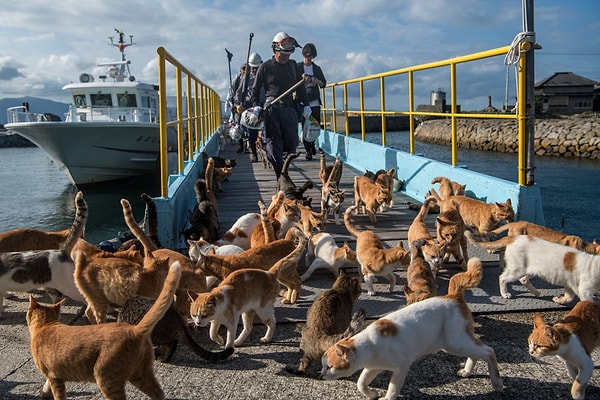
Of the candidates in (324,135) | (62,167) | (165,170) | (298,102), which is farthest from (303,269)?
(62,167)

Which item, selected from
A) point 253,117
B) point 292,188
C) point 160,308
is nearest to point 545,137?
point 253,117

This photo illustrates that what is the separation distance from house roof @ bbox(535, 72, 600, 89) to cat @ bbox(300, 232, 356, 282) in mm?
43806

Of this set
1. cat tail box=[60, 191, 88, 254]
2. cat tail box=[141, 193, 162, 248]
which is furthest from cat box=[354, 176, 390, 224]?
cat tail box=[60, 191, 88, 254]

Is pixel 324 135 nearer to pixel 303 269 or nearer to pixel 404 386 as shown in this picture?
pixel 303 269

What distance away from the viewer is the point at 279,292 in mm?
4352

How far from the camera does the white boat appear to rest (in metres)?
17.1

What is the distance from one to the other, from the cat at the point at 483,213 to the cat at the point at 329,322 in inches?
70.6

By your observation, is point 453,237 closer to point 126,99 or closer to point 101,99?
point 126,99

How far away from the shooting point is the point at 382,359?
2.80 m

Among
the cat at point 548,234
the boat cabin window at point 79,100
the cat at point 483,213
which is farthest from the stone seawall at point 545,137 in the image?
the cat at point 548,234

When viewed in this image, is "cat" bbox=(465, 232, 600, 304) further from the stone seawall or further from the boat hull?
the stone seawall

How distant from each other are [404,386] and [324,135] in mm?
13039

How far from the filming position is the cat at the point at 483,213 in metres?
5.01

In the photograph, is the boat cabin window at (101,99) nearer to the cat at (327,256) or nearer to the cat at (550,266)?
the cat at (327,256)
